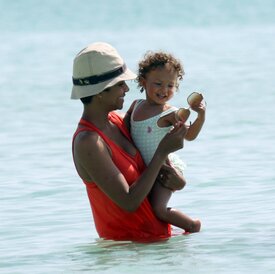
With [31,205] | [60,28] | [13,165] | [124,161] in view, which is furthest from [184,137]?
[60,28]

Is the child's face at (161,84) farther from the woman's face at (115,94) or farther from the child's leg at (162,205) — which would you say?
the child's leg at (162,205)

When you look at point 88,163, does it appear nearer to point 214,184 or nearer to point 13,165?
point 214,184

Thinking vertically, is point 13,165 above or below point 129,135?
below

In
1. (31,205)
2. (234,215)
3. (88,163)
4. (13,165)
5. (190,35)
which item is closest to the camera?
(88,163)

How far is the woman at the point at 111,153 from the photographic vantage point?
7.04m

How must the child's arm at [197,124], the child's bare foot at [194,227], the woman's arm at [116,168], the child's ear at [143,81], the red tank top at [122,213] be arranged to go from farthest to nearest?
1. the child's bare foot at [194,227]
2. the child's ear at [143,81]
3. the red tank top at [122,213]
4. the child's arm at [197,124]
5. the woman's arm at [116,168]

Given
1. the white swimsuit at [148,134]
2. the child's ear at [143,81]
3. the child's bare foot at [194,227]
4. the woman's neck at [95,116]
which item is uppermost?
the child's ear at [143,81]

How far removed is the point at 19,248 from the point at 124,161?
54.9 inches

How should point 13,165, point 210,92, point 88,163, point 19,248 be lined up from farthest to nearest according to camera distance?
1. point 210,92
2. point 13,165
3. point 19,248
4. point 88,163

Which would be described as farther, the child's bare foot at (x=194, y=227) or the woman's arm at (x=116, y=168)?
the child's bare foot at (x=194, y=227)

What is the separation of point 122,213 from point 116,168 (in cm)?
29

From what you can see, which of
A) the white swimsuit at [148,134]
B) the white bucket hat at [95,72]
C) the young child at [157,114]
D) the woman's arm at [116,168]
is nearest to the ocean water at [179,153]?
the young child at [157,114]

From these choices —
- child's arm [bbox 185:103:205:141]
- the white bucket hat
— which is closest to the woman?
the white bucket hat

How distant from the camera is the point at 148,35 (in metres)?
29.1
